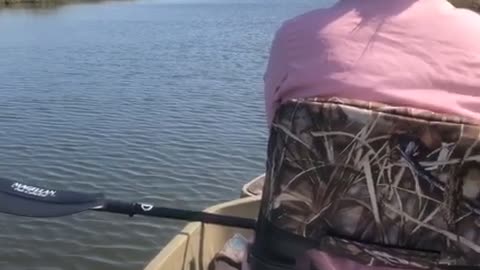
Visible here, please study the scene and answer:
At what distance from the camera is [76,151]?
9.81 m

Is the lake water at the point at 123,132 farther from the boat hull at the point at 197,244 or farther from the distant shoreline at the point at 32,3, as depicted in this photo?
the distant shoreline at the point at 32,3

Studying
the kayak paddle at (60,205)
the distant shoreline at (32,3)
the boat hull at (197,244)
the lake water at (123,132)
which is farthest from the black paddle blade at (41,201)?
the distant shoreline at (32,3)

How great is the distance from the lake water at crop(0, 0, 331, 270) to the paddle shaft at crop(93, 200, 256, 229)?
2790 millimetres

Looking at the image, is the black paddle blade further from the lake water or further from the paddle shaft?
the lake water

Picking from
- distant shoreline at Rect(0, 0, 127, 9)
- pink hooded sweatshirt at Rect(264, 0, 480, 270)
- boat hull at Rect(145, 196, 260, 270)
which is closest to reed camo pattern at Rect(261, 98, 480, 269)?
pink hooded sweatshirt at Rect(264, 0, 480, 270)

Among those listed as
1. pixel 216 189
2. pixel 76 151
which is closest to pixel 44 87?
pixel 76 151

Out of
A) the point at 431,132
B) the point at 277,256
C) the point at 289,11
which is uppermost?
the point at 431,132

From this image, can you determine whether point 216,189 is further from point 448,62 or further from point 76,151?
point 448,62

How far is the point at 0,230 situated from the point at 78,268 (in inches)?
42.5

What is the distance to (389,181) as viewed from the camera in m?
2.31

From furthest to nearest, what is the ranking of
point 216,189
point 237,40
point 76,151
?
1. point 237,40
2. point 76,151
3. point 216,189

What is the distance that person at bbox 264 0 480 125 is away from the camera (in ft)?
7.56

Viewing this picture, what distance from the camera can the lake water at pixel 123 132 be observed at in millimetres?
7035

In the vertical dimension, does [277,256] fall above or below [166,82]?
above
